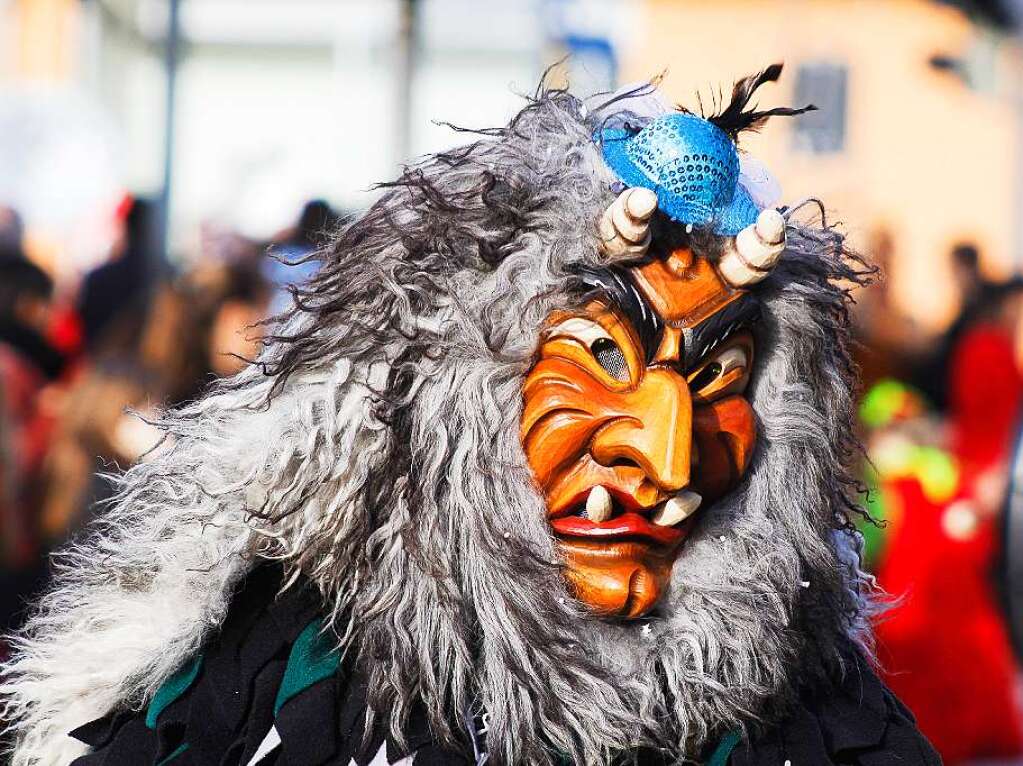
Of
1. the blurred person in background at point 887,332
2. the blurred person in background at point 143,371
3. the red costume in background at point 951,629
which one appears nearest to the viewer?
the blurred person in background at point 143,371

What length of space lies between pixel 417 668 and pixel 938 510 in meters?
3.65

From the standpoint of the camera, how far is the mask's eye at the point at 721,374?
180 cm

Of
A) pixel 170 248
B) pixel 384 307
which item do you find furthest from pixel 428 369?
pixel 170 248

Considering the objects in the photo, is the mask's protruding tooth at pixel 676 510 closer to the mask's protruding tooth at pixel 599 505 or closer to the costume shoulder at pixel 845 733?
the mask's protruding tooth at pixel 599 505

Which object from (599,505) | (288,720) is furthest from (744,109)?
(288,720)

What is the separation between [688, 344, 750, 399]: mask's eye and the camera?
1.80 meters

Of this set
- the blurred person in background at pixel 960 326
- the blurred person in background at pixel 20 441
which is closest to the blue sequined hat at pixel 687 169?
the blurred person in background at pixel 20 441

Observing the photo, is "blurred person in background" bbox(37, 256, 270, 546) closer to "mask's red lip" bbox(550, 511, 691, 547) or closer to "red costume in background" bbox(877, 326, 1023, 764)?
"mask's red lip" bbox(550, 511, 691, 547)

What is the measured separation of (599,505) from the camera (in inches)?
67.6

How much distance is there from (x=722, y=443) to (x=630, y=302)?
0.21m

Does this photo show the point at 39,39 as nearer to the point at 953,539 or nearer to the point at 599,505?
the point at 953,539

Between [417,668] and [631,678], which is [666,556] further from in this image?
[417,668]

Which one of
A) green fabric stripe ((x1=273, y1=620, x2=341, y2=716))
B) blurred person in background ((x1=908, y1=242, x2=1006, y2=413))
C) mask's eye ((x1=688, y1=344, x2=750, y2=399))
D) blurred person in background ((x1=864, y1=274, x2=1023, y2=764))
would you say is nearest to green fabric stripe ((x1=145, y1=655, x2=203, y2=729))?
green fabric stripe ((x1=273, y1=620, x2=341, y2=716))

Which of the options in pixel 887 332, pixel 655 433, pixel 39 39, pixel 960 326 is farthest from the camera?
pixel 39 39
